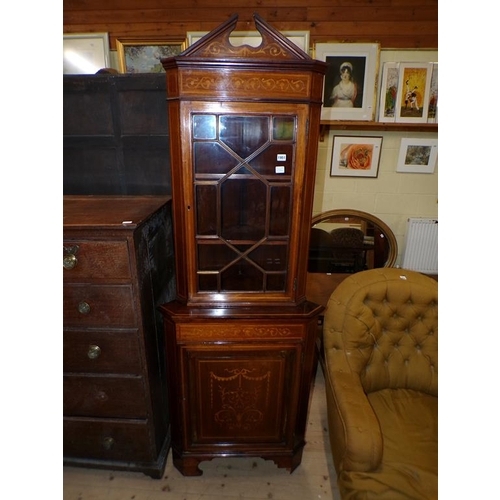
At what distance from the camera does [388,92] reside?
2.29 m

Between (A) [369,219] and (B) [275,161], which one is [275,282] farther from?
(A) [369,219]

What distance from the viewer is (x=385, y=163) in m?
2.50

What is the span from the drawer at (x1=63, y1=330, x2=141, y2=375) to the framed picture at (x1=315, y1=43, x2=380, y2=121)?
6.52ft

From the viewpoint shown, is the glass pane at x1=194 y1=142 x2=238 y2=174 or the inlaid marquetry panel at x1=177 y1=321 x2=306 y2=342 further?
the inlaid marquetry panel at x1=177 y1=321 x2=306 y2=342

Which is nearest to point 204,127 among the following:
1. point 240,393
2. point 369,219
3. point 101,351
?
point 101,351

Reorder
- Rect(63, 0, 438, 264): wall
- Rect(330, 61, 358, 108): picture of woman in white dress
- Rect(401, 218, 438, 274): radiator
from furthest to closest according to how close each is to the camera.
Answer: Rect(401, 218, 438, 274): radiator
Rect(330, 61, 358, 108): picture of woman in white dress
Rect(63, 0, 438, 264): wall

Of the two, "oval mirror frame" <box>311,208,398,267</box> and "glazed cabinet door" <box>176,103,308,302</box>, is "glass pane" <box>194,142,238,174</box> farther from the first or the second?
"oval mirror frame" <box>311,208,398,267</box>

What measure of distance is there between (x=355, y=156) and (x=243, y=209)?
5.15ft

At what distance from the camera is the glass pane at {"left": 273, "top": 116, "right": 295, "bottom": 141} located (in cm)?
111

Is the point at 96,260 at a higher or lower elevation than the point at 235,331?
higher

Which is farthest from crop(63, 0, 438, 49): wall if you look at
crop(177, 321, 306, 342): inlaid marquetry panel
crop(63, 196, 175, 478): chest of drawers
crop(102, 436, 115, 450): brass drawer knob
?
crop(102, 436, 115, 450): brass drawer knob

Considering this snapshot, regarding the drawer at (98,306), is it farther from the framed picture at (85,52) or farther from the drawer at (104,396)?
the framed picture at (85,52)
